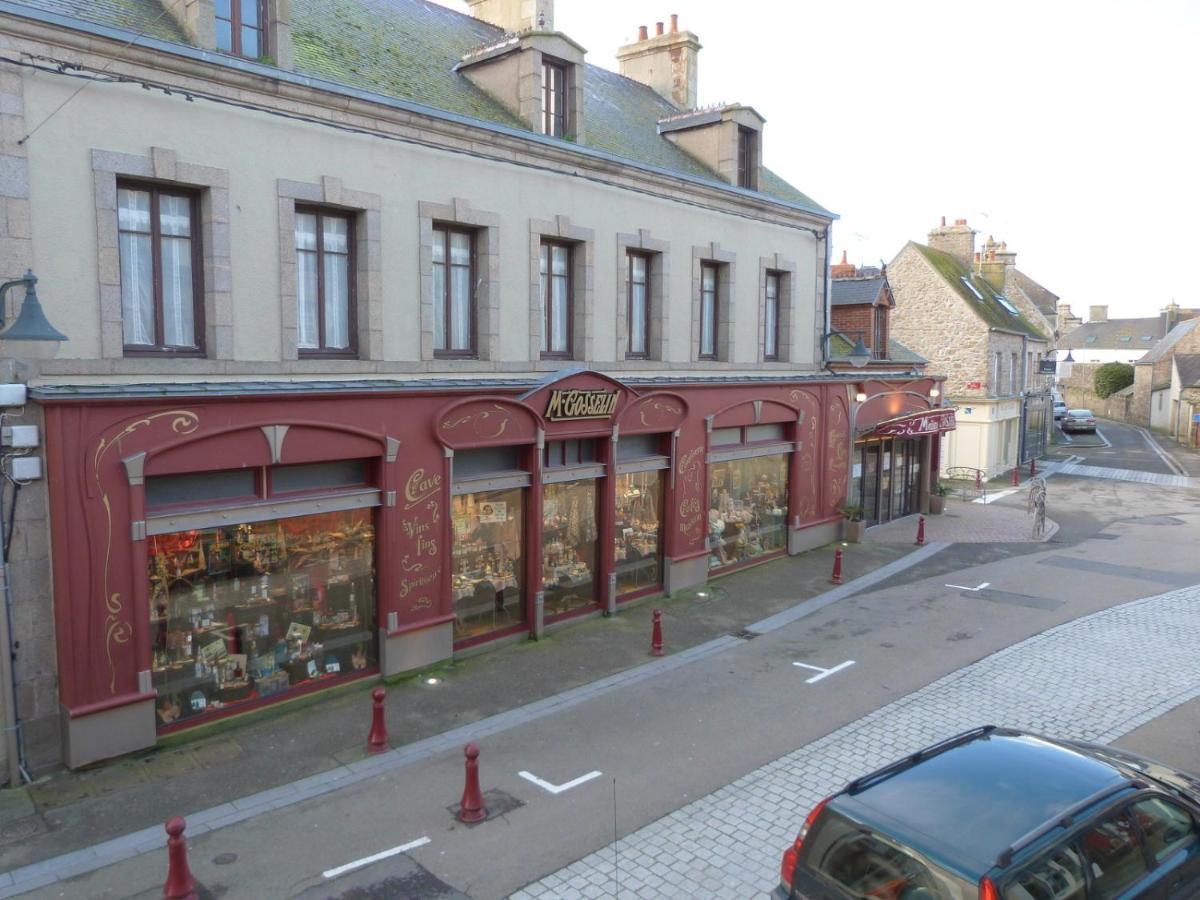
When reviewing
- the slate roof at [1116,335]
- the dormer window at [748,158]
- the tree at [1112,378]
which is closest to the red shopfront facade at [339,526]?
the dormer window at [748,158]

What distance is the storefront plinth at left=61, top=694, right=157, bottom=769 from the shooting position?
8.77 metres

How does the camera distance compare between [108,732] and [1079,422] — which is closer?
[108,732]

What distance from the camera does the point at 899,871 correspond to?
5.14 meters

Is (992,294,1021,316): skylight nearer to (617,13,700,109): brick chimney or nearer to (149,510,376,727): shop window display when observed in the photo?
(617,13,700,109): brick chimney

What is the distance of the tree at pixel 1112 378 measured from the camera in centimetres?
7269

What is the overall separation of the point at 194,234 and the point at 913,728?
33.2 ft

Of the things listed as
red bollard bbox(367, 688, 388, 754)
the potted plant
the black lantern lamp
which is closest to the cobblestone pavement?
red bollard bbox(367, 688, 388, 754)

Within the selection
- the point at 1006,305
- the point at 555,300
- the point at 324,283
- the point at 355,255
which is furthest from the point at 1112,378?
the point at 324,283

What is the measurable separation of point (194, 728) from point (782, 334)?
13.8 metres

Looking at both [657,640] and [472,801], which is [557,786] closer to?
[472,801]

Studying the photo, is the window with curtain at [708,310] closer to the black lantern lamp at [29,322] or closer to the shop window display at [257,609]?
the shop window display at [257,609]

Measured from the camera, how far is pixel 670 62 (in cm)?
2094

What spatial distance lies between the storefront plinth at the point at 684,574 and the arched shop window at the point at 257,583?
5.99 m

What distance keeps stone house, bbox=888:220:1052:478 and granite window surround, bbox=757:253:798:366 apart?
1602 cm
